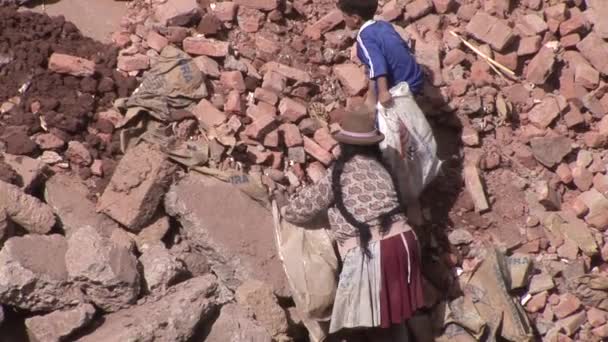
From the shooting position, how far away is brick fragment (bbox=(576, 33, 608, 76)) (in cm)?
712

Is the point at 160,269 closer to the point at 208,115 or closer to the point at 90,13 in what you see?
the point at 208,115

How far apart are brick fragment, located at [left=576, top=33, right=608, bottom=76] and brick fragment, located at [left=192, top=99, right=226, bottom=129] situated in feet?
9.00

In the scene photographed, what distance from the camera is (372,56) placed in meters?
5.96

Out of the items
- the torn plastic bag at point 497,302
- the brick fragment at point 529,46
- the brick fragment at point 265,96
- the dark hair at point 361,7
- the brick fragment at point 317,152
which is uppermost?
the dark hair at point 361,7

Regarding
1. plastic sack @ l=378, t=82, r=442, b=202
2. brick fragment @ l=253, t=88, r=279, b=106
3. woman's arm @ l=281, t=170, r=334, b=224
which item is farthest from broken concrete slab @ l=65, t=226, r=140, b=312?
plastic sack @ l=378, t=82, r=442, b=202

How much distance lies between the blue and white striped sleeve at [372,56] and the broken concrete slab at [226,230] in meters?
1.11

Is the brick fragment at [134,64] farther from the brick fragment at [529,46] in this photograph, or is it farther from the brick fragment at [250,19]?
the brick fragment at [529,46]

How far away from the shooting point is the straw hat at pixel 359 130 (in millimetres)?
5367

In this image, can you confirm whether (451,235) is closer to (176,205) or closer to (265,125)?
(265,125)

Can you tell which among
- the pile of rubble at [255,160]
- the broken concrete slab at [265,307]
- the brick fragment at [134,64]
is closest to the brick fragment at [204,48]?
the pile of rubble at [255,160]

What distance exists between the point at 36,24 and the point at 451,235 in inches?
121

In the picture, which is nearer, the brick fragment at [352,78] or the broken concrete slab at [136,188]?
the broken concrete slab at [136,188]

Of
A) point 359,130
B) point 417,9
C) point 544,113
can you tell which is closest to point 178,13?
point 417,9

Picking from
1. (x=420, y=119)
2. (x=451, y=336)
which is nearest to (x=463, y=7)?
(x=420, y=119)
